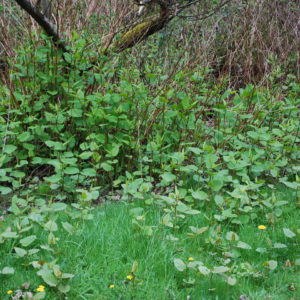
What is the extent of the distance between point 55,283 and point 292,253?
1.60m

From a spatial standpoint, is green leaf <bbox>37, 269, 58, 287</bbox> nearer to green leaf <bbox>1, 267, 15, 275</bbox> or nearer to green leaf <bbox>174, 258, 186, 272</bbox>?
green leaf <bbox>1, 267, 15, 275</bbox>

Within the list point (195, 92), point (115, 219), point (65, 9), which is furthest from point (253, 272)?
point (65, 9)

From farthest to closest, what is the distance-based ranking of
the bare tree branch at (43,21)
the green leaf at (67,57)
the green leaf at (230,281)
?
the green leaf at (67,57) → the bare tree branch at (43,21) → the green leaf at (230,281)

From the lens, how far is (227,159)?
3.36 m

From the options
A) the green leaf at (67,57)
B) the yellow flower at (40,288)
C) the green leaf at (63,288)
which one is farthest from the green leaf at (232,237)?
the green leaf at (67,57)

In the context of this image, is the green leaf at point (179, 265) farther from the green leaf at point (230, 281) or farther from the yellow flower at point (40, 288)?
the yellow flower at point (40, 288)

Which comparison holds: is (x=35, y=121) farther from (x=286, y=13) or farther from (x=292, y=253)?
(x=286, y=13)

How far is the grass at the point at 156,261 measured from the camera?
2.15m

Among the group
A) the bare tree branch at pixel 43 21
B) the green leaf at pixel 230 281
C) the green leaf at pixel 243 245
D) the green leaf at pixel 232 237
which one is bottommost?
the green leaf at pixel 243 245

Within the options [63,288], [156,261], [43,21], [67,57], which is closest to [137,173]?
[156,261]

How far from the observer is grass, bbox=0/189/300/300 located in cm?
215

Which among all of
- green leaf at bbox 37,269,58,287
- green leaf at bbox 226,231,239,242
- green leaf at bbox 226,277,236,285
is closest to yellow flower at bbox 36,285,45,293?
green leaf at bbox 37,269,58,287

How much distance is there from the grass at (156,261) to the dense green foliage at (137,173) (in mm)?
13

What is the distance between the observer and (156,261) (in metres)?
2.42
